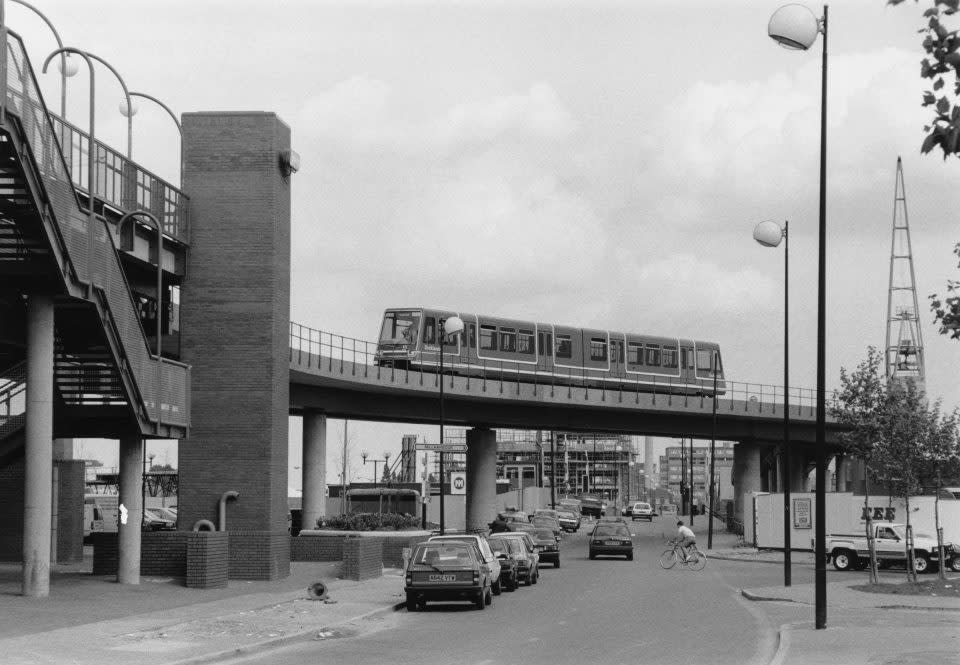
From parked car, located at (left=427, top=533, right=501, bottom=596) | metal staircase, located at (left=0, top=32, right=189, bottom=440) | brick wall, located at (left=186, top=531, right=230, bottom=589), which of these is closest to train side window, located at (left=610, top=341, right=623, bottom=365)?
parked car, located at (left=427, top=533, right=501, bottom=596)

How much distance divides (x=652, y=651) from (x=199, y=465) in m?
17.9

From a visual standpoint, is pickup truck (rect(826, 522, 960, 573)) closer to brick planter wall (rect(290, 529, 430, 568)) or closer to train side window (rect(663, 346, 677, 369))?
brick planter wall (rect(290, 529, 430, 568))

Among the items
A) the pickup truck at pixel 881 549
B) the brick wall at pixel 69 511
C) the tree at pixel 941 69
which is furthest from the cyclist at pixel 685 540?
the tree at pixel 941 69

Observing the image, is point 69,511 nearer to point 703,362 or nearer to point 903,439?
point 903,439

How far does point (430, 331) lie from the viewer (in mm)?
62594

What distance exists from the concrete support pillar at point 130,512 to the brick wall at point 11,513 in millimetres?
8871

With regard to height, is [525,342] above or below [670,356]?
above

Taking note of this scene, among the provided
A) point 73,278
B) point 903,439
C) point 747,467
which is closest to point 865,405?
point 903,439

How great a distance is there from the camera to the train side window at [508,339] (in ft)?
220

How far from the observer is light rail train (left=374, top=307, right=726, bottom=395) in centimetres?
6259

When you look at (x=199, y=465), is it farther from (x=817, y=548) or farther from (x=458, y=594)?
(x=817, y=548)

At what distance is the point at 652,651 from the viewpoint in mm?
18453

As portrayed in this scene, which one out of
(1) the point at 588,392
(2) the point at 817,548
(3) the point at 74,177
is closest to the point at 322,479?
(1) the point at 588,392

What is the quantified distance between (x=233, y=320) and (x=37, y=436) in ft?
30.6
